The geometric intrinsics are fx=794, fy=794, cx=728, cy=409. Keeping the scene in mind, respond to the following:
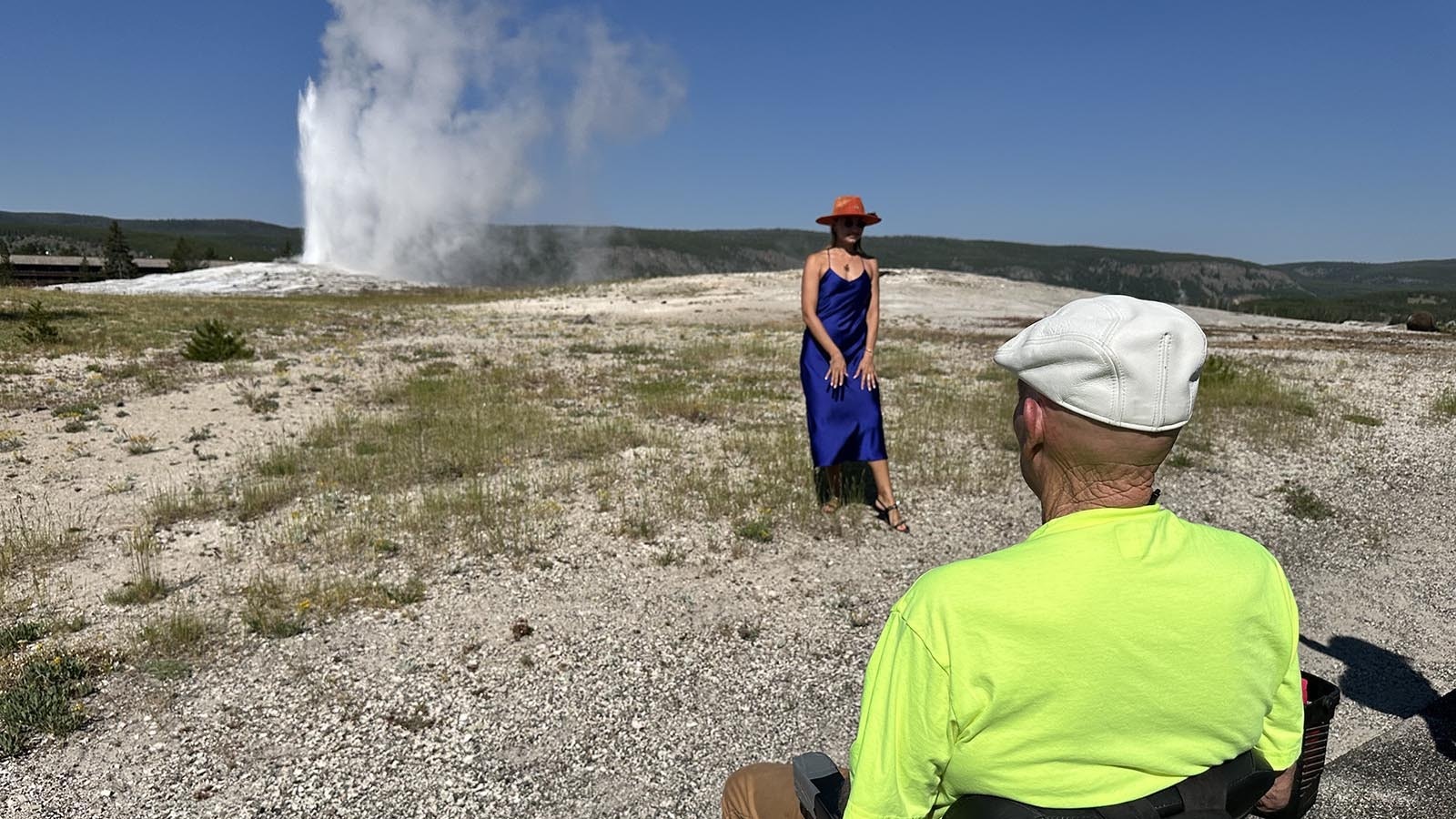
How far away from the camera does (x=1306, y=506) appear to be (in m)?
7.97

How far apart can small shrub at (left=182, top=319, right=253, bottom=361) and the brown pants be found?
18013 mm

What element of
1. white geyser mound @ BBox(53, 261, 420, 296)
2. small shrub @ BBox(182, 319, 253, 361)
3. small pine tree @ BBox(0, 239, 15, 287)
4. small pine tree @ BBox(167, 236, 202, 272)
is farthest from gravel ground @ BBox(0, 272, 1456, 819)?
small pine tree @ BBox(167, 236, 202, 272)

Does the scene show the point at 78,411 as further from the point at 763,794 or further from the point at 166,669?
the point at 763,794

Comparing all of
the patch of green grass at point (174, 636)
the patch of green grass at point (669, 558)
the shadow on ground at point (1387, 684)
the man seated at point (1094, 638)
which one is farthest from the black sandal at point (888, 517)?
the man seated at point (1094, 638)

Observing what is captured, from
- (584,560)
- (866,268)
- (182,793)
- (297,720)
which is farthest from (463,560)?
(866,268)

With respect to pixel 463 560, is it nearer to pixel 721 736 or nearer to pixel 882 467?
pixel 721 736

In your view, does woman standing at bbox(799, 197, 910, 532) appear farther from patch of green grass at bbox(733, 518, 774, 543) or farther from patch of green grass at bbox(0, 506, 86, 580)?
patch of green grass at bbox(0, 506, 86, 580)

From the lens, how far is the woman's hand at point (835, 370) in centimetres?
702

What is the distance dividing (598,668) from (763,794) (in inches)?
104

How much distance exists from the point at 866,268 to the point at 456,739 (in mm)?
5047

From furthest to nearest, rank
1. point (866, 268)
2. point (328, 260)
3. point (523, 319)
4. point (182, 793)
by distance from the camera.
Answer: point (328, 260) → point (523, 319) → point (866, 268) → point (182, 793)

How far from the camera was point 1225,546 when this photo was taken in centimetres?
160

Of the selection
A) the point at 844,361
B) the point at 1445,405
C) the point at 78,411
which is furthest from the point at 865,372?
the point at 1445,405

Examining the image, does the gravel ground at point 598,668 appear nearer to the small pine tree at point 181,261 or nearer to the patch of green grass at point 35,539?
the patch of green grass at point 35,539
